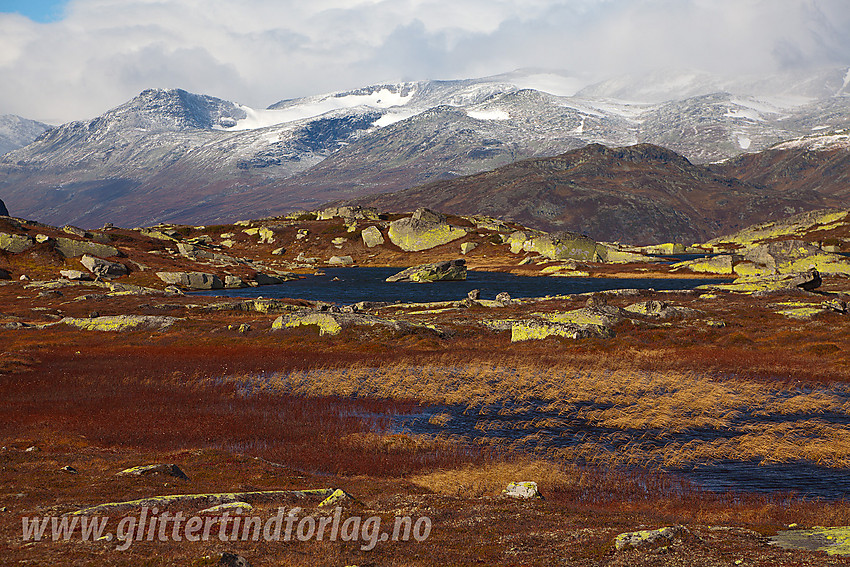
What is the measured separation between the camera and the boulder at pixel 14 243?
12019 cm

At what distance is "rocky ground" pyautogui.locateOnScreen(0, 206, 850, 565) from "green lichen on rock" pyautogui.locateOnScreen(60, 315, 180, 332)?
0.38m

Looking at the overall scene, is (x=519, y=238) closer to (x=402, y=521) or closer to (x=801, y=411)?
(x=801, y=411)

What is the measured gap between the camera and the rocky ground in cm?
1293

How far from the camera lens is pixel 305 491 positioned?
17.8m

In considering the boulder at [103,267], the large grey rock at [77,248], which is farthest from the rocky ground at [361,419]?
the large grey rock at [77,248]

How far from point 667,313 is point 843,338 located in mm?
18083

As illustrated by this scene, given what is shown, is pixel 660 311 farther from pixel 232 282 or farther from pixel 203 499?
pixel 232 282

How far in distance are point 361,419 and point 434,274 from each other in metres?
111

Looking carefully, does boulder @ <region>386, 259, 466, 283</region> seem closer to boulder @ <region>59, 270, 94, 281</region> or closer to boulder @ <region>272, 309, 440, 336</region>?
boulder @ <region>59, 270, 94, 281</region>

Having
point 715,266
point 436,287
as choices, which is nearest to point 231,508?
point 436,287

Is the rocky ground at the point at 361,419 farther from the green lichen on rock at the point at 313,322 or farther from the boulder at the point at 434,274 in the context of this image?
the boulder at the point at 434,274

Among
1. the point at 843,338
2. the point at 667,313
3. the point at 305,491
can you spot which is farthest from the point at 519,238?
the point at 305,491

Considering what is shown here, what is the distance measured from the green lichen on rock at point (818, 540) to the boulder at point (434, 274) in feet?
416

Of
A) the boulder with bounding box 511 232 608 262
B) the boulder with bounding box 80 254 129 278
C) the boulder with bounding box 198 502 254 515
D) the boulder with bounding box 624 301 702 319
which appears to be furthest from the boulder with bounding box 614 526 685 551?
the boulder with bounding box 511 232 608 262
